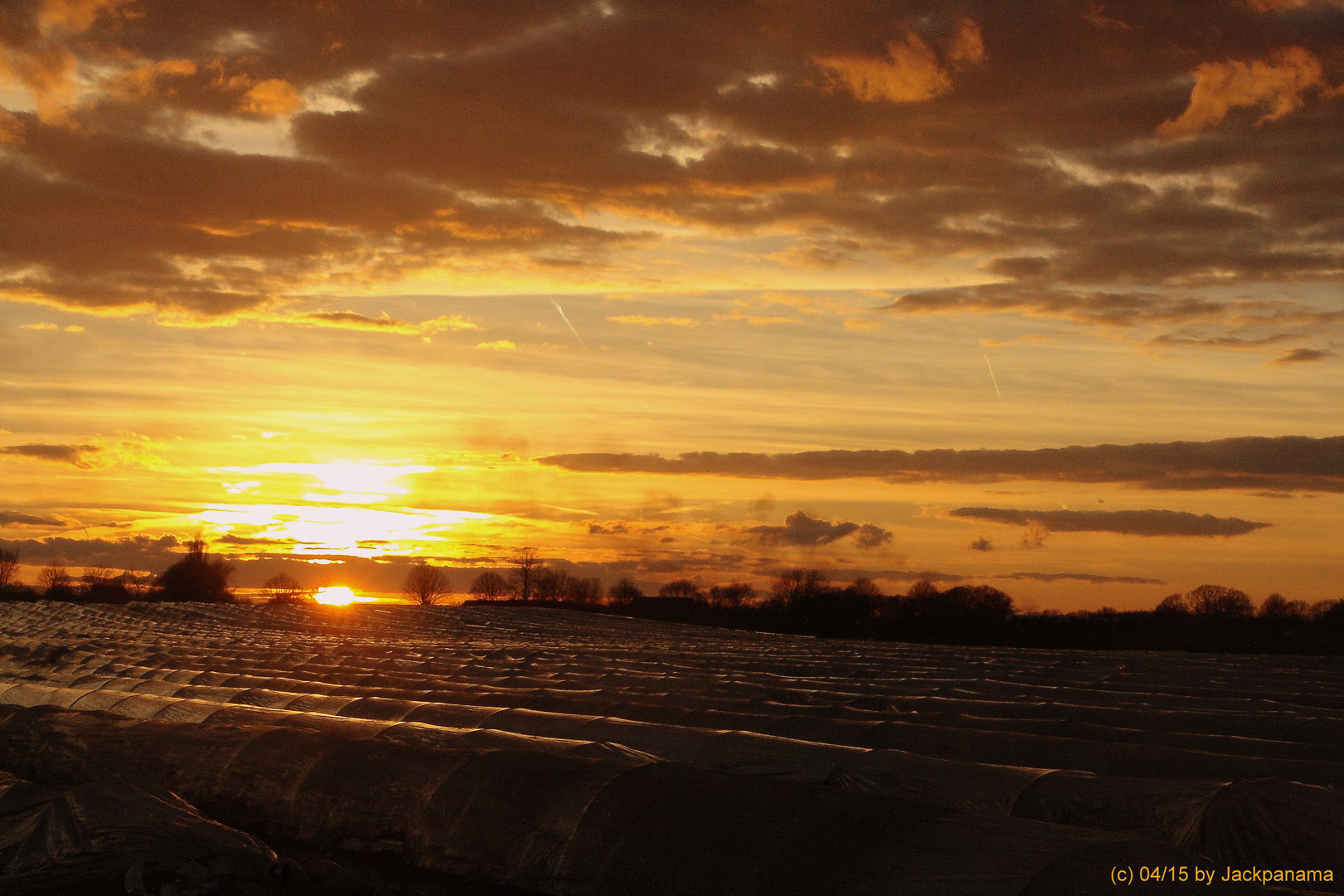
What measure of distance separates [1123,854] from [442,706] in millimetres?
13217

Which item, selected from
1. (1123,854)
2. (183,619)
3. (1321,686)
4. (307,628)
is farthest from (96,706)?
(183,619)

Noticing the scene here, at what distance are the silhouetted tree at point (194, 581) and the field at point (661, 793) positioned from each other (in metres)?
114

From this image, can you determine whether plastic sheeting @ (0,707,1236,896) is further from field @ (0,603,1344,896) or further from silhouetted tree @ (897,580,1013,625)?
silhouetted tree @ (897,580,1013,625)

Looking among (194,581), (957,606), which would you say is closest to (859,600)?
(957,606)

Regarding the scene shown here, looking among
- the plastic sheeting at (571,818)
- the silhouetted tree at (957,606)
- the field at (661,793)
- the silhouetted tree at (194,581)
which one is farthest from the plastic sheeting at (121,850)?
the silhouetted tree at (194,581)

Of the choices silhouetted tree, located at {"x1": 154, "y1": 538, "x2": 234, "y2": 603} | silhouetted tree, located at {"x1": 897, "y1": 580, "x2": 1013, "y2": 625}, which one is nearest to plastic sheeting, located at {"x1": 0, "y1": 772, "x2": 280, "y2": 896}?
silhouetted tree, located at {"x1": 897, "y1": 580, "x2": 1013, "y2": 625}

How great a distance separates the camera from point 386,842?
9.88 m

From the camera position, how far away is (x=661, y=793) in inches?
340

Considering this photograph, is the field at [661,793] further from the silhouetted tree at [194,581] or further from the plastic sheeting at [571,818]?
the silhouetted tree at [194,581]

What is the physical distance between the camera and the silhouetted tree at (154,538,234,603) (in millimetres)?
126688

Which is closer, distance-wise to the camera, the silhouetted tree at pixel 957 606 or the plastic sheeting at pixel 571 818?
the plastic sheeting at pixel 571 818

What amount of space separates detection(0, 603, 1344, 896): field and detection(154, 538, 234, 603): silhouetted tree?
114 m

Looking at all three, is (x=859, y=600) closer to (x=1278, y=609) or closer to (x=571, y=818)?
(x=1278, y=609)

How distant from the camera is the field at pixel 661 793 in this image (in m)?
7.32
